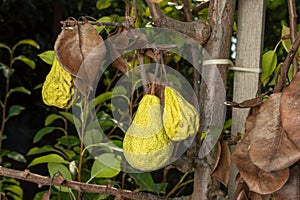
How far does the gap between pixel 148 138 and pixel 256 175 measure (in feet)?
0.46

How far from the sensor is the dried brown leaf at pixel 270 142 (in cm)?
54

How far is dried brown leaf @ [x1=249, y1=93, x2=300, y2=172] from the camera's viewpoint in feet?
1.79

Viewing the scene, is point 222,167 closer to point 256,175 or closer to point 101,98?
point 256,175

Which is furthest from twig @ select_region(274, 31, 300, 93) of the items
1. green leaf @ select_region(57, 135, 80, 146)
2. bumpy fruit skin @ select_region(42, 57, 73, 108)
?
green leaf @ select_region(57, 135, 80, 146)

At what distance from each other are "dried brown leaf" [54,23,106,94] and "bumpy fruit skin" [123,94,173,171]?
8 centimetres

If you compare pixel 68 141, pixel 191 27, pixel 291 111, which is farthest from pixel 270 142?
pixel 68 141

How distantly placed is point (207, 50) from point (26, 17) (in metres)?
1.49

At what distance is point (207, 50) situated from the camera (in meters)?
0.78

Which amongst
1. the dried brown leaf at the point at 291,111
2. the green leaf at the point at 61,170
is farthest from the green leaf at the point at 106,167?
the dried brown leaf at the point at 291,111

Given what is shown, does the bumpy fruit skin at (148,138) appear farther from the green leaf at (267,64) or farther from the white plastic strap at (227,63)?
the green leaf at (267,64)

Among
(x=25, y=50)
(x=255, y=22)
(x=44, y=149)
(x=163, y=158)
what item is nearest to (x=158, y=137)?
(x=163, y=158)

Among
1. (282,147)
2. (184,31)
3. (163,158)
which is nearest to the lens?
Result: (282,147)

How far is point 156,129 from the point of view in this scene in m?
0.65

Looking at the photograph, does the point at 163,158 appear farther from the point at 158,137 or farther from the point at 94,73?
the point at 94,73
